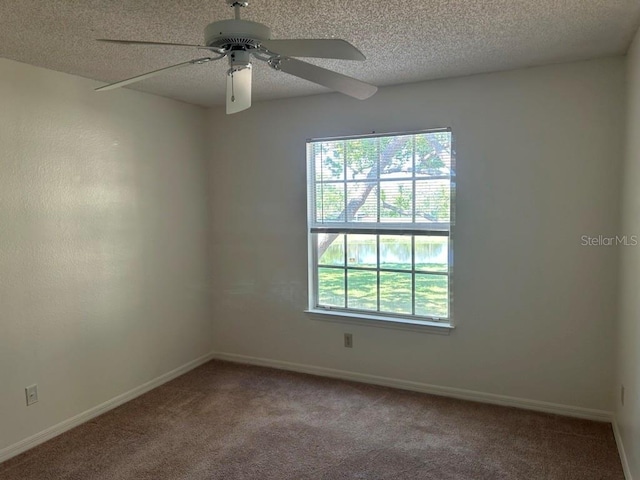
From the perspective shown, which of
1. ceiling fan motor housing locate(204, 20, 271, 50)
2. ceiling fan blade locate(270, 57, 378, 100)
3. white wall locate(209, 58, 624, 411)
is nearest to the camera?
ceiling fan motor housing locate(204, 20, 271, 50)

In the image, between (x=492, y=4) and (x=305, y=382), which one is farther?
(x=305, y=382)

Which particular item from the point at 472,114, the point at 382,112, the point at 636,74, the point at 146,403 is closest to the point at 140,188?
the point at 146,403

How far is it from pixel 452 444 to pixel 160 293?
7.79 ft

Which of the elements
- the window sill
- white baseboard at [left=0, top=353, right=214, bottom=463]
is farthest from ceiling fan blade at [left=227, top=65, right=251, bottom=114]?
white baseboard at [left=0, top=353, right=214, bottom=463]

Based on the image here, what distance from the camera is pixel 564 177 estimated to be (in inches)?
113

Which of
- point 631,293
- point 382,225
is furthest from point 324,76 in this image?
point 631,293

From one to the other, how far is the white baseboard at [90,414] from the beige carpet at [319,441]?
5 cm

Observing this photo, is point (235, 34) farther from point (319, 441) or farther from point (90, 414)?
point (90, 414)

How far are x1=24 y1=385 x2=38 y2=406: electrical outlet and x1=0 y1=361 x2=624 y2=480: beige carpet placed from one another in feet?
0.87

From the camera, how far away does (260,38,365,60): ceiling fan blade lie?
1.57 metres

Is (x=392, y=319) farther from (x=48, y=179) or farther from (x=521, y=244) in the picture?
(x=48, y=179)

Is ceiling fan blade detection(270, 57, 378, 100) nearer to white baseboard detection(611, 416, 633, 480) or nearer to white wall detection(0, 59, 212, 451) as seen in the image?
white wall detection(0, 59, 212, 451)

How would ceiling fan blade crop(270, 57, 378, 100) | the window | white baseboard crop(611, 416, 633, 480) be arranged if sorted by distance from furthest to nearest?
the window < white baseboard crop(611, 416, 633, 480) < ceiling fan blade crop(270, 57, 378, 100)

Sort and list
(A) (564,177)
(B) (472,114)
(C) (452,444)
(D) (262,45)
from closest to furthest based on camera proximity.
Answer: (D) (262,45), (C) (452,444), (A) (564,177), (B) (472,114)
